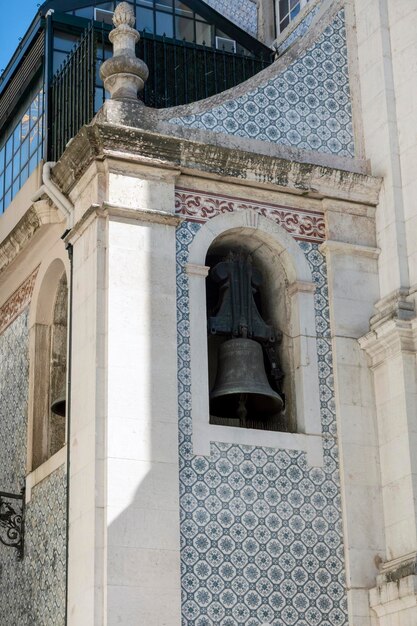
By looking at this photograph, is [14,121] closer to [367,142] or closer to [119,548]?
[367,142]

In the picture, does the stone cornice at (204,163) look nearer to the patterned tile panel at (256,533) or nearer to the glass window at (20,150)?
the patterned tile panel at (256,533)

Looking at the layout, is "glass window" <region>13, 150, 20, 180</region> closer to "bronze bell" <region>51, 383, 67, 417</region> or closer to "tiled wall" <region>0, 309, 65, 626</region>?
"tiled wall" <region>0, 309, 65, 626</region>

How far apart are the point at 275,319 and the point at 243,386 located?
Answer: 1.01 meters

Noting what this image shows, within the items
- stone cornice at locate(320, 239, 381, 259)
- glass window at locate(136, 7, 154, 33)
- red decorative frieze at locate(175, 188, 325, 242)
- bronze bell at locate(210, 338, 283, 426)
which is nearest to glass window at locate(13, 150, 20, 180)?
glass window at locate(136, 7, 154, 33)

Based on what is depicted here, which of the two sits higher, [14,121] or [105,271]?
[14,121]

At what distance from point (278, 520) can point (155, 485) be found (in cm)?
126

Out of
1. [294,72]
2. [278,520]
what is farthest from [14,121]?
[278,520]

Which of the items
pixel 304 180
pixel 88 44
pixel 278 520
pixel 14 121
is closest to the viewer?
pixel 278 520

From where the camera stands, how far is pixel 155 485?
11812 millimetres

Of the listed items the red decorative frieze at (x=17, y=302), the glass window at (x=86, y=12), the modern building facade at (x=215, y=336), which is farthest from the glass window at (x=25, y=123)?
the red decorative frieze at (x=17, y=302)

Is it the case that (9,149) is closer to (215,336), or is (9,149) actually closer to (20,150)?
(20,150)

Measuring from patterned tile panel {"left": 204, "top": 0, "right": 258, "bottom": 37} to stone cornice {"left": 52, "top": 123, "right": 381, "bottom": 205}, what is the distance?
4.25 m

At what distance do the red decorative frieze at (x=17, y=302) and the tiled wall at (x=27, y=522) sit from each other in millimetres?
109

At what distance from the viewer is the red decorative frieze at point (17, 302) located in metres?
15.1
